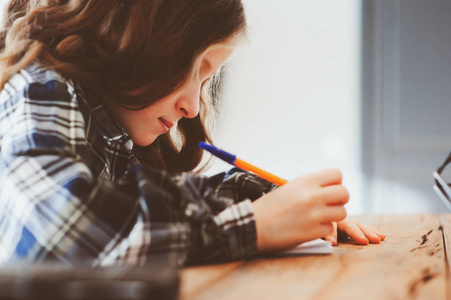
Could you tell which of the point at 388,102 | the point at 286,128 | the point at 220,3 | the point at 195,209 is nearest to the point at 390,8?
the point at 388,102

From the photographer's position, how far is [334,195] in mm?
517

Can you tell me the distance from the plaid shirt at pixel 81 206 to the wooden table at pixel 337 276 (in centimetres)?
3

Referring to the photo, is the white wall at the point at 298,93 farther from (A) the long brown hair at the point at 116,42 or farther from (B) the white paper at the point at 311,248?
(B) the white paper at the point at 311,248

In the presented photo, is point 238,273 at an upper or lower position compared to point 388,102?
lower

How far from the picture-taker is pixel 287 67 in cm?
234

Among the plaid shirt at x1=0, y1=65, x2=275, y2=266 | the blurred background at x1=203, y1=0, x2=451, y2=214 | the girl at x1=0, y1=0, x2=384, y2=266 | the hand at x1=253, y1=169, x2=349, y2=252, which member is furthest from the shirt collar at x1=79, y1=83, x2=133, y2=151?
the blurred background at x1=203, y1=0, x2=451, y2=214

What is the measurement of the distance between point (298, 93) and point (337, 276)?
1.99m

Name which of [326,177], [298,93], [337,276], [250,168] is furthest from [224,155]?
[298,93]

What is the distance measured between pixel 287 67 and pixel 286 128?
0.96 feet

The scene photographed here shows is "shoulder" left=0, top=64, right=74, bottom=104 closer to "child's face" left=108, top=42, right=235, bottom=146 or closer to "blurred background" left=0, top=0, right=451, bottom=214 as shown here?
"child's face" left=108, top=42, right=235, bottom=146

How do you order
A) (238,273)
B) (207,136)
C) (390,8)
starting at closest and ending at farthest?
(238,273) < (207,136) < (390,8)

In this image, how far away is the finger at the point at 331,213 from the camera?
0.51 meters

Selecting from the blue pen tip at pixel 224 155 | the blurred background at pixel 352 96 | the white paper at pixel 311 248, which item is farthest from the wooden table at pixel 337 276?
the blurred background at pixel 352 96

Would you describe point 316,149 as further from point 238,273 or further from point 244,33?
point 238,273
